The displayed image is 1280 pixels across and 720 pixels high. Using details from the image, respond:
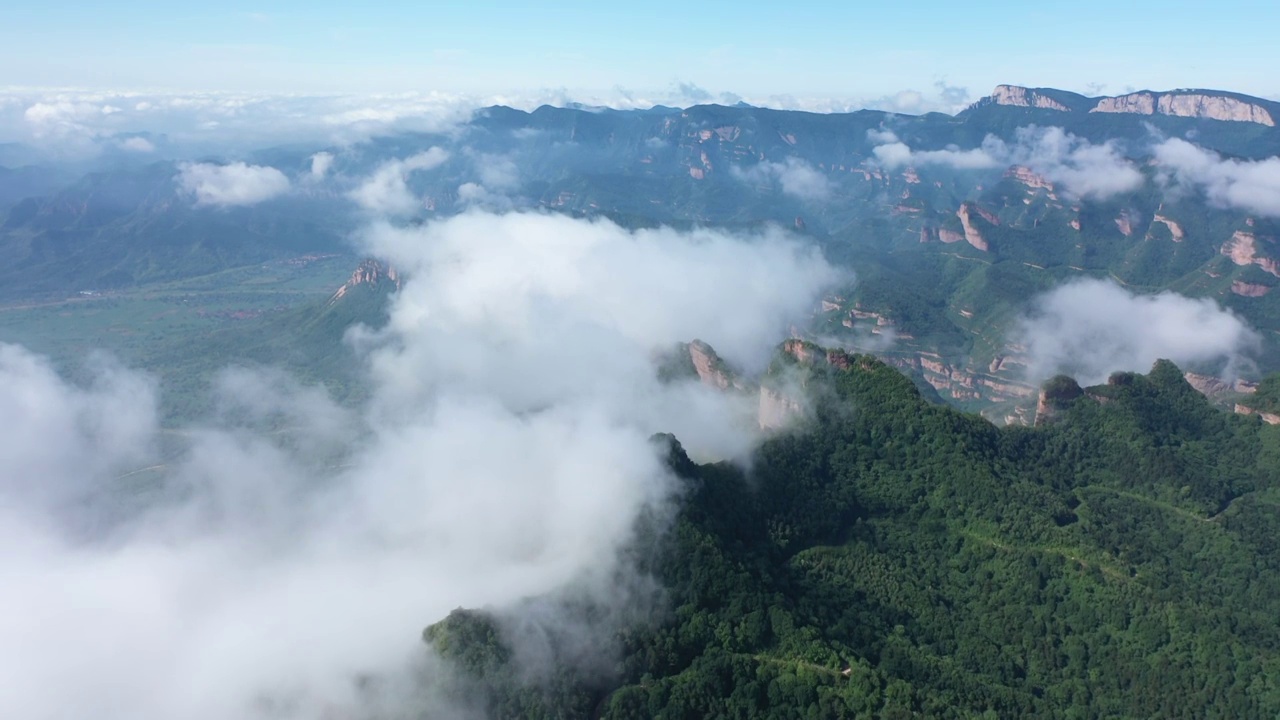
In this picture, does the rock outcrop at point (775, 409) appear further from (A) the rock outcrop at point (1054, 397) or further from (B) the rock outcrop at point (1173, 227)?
(B) the rock outcrop at point (1173, 227)

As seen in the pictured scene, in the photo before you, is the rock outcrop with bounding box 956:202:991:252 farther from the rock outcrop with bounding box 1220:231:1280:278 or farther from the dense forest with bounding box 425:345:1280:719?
the dense forest with bounding box 425:345:1280:719

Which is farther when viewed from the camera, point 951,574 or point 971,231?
point 971,231

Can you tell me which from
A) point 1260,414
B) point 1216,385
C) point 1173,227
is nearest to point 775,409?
point 1260,414

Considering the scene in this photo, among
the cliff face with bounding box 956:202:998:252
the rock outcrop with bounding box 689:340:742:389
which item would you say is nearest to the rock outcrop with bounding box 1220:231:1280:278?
the cliff face with bounding box 956:202:998:252

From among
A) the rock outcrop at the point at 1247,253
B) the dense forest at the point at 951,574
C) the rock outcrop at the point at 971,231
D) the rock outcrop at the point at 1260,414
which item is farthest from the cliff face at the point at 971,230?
the rock outcrop at the point at 1260,414

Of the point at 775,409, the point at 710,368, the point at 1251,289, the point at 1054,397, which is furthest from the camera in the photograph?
the point at 1251,289

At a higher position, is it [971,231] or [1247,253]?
[1247,253]

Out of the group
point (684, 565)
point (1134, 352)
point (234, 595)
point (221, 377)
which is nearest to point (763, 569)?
point (684, 565)

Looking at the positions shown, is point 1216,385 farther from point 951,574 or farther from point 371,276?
point 371,276

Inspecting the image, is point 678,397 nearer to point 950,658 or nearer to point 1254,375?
point 950,658
